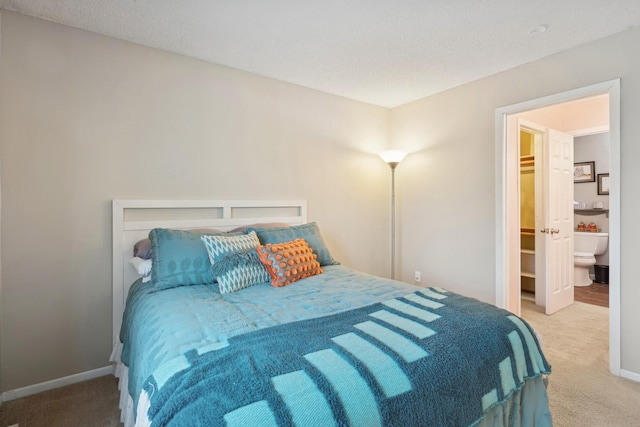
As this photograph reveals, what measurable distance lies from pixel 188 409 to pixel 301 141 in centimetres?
276

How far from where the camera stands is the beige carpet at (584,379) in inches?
72.8

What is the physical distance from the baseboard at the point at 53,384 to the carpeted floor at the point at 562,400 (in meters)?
0.04

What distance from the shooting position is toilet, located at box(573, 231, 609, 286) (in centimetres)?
466

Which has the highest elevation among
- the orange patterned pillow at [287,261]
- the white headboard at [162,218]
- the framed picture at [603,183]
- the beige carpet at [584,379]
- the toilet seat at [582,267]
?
the framed picture at [603,183]

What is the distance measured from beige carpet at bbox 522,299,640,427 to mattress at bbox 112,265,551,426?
0.61 meters

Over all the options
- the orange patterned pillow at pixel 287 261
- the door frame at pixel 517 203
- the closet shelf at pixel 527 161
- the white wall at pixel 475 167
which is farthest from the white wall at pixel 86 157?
Result: the closet shelf at pixel 527 161

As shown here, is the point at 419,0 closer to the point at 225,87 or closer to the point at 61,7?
the point at 225,87

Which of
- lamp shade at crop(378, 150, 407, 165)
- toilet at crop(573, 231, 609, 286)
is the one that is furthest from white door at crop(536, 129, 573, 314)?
lamp shade at crop(378, 150, 407, 165)

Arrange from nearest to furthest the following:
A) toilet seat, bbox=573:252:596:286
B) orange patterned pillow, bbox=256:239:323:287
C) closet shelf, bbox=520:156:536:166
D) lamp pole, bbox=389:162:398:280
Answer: orange patterned pillow, bbox=256:239:323:287 < lamp pole, bbox=389:162:398:280 < closet shelf, bbox=520:156:536:166 < toilet seat, bbox=573:252:596:286

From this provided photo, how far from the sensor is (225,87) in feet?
9.23

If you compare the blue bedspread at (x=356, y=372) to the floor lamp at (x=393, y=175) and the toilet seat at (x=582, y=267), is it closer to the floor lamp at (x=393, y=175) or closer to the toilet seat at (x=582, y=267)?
the floor lamp at (x=393, y=175)

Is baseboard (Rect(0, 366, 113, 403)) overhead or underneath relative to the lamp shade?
underneath

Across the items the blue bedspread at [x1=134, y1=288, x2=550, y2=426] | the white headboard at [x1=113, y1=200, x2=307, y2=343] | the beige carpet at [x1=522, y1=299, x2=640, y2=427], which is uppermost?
the white headboard at [x1=113, y1=200, x2=307, y2=343]

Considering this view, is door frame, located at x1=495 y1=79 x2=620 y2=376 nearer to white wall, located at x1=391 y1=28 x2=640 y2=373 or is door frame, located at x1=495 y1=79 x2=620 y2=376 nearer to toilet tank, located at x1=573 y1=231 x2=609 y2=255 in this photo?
white wall, located at x1=391 y1=28 x2=640 y2=373
